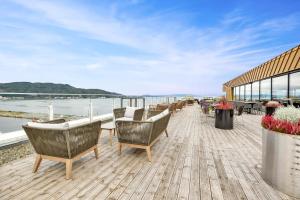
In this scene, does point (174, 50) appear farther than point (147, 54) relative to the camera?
No

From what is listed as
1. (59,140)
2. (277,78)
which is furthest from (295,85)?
(59,140)

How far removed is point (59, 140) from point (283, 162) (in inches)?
105

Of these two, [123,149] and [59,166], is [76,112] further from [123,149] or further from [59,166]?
[59,166]

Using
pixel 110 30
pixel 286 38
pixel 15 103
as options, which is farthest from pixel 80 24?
pixel 286 38

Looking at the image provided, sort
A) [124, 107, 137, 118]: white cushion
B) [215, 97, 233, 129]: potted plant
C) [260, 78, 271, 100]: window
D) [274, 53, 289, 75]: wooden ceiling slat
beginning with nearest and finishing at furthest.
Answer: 1. [124, 107, 137, 118]: white cushion
2. [215, 97, 233, 129]: potted plant
3. [274, 53, 289, 75]: wooden ceiling slat
4. [260, 78, 271, 100]: window

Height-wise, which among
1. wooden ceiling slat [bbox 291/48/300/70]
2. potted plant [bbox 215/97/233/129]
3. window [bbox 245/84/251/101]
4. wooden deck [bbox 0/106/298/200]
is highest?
wooden ceiling slat [bbox 291/48/300/70]

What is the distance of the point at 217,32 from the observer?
45.1ft

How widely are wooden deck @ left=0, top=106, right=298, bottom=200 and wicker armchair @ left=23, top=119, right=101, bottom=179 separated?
10.1 inches

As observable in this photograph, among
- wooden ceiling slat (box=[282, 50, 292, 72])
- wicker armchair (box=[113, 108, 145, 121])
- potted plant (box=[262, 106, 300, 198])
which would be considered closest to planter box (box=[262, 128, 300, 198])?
potted plant (box=[262, 106, 300, 198])

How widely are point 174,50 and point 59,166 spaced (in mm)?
14621

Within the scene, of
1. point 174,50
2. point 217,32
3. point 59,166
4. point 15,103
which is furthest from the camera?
point 174,50

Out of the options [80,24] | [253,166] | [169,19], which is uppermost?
[169,19]

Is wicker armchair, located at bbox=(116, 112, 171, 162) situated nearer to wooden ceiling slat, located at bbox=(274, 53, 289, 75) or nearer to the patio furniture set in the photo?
the patio furniture set

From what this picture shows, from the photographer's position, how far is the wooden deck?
6.78ft
